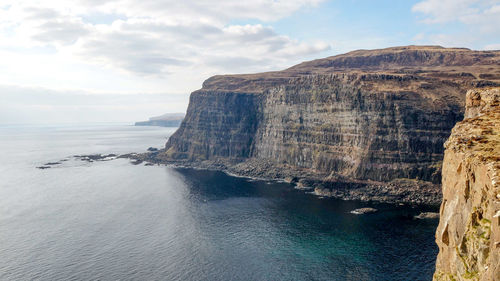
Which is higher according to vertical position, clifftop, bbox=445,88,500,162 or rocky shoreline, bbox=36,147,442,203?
clifftop, bbox=445,88,500,162

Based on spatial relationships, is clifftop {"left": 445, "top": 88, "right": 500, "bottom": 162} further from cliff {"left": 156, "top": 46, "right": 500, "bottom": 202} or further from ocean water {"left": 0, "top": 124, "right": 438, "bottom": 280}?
cliff {"left": 156, "top": 46, "right": 500, "bottom": 202}

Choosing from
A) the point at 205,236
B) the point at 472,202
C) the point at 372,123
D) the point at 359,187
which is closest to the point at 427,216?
the point at 359,187

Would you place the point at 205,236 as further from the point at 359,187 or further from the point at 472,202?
the point at 472,202

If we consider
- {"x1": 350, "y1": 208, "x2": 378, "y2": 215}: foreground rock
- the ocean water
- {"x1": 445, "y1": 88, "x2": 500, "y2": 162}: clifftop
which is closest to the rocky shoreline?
the ocean water

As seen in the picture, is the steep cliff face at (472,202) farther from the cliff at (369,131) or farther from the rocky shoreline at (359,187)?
the cliff at (369,131)

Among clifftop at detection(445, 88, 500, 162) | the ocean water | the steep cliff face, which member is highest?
clifftop at detection(445, 88, 500, 162)

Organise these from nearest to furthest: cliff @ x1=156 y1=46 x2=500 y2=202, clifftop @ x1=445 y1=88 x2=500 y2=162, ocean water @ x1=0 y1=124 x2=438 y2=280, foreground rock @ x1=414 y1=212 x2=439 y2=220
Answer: clifftop @ x1=445 y1=88 x2=500 y2=162 < ocean water @ x1=0 y1=124 x2=438 y2=280 < foreground rock @ x1=414 y1=212 x2=439 y2=220 < cliff @ x1=156 y1=46 x2=500 y2=202

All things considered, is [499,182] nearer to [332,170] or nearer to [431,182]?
[431,182]
